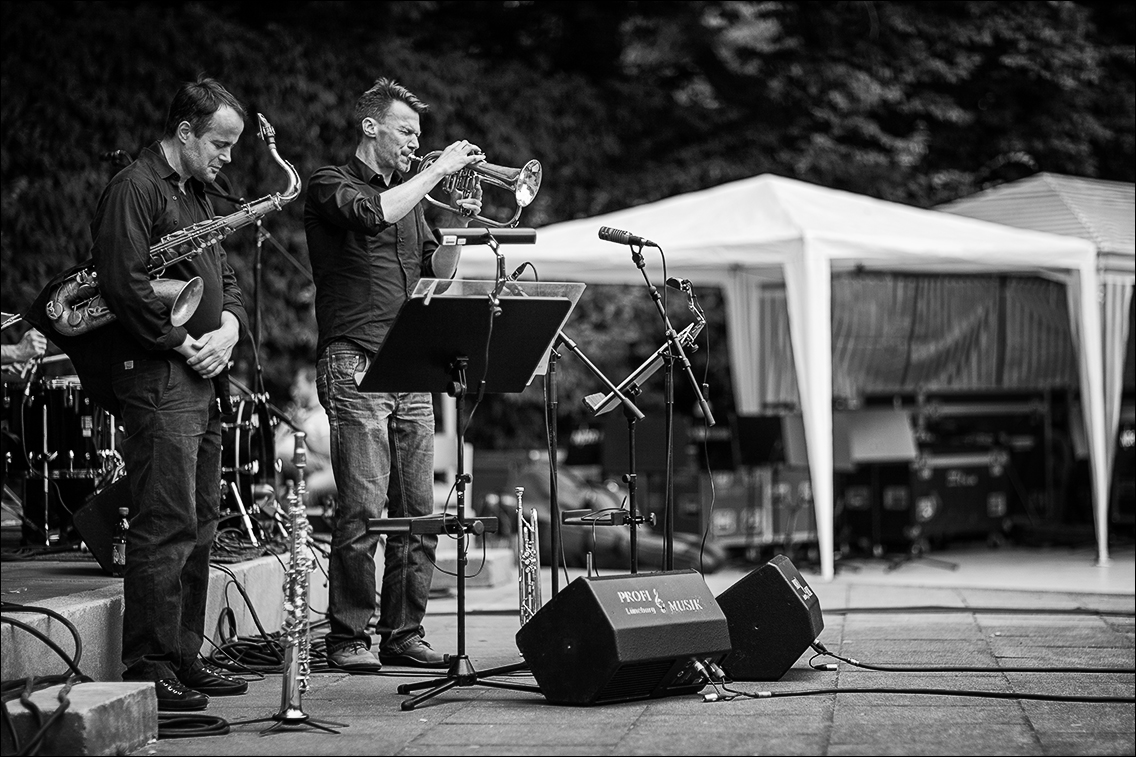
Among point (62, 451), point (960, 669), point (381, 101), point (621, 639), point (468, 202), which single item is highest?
point (381, 101)

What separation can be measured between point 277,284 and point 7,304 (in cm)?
258

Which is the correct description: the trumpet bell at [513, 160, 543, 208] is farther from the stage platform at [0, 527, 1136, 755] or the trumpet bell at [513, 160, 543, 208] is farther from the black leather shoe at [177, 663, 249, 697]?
the black leather shoe at [177, 663, 249, 697]

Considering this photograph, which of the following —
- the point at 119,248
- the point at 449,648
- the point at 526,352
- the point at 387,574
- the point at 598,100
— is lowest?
the point at 449,648

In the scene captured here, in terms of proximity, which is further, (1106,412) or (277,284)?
(277,284)

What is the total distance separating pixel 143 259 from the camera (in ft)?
13.5

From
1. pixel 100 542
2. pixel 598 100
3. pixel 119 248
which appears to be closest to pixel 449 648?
pixel 100 542

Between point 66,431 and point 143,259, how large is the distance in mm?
2074

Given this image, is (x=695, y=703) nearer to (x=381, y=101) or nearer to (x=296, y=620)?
(x=296, y=620)

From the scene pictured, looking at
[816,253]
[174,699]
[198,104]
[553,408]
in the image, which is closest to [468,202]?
[553,408]

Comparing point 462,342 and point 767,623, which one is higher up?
point 462,342

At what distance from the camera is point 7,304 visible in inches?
354

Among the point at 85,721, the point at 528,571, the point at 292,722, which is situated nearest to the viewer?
the point at 85,721

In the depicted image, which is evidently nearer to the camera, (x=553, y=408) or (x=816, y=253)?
(x=553, y=408)

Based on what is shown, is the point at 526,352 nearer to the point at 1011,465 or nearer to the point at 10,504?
the point at 10,504
